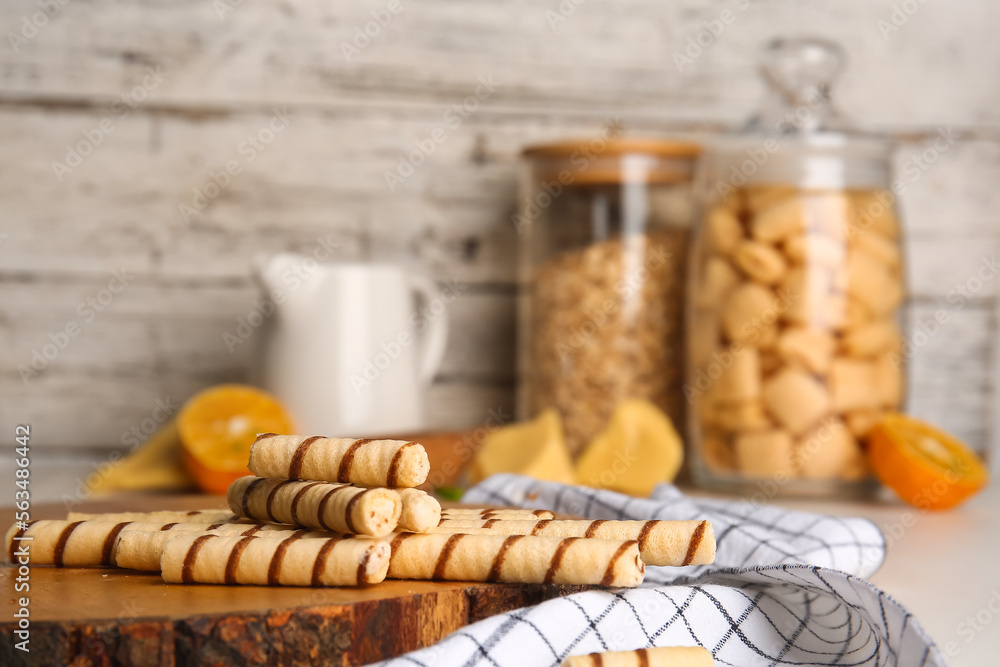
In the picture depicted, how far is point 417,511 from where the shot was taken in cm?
58

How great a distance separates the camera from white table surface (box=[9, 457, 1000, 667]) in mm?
679

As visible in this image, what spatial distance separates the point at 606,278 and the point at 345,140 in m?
0.52

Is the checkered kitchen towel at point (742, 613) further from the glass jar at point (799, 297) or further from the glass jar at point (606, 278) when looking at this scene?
the glass jar at point (606, 278)

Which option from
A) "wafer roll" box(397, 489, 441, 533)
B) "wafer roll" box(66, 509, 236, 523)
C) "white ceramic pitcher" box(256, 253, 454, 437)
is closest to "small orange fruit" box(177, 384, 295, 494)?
"white ceramic pitcher" box(256, 253, 454, 437)

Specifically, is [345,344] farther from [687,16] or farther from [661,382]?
[687,16]

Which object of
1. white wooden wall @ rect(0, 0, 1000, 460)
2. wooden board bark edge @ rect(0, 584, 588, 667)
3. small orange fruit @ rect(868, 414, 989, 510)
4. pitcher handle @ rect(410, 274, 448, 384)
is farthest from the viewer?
white wooden wall @ rect(0, 0, 1000, 460)

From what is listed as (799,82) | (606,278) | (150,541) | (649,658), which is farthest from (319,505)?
(799,82)

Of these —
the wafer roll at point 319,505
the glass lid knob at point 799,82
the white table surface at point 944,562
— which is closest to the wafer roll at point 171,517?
the wafer roll at point 319,505

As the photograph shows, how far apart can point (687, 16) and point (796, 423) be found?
73 cm

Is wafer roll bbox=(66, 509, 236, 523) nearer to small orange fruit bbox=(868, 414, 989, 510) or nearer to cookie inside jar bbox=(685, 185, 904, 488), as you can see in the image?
cookie inside jar bbox=(685, 185, 904, 488)

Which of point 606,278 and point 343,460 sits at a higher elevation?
point 606,278

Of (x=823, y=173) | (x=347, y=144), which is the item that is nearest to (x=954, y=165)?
(x=823, y=173)

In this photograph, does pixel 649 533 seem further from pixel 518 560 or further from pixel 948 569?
pixel 948 569

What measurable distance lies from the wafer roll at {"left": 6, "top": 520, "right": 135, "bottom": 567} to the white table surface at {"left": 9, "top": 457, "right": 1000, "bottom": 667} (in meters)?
0.58
